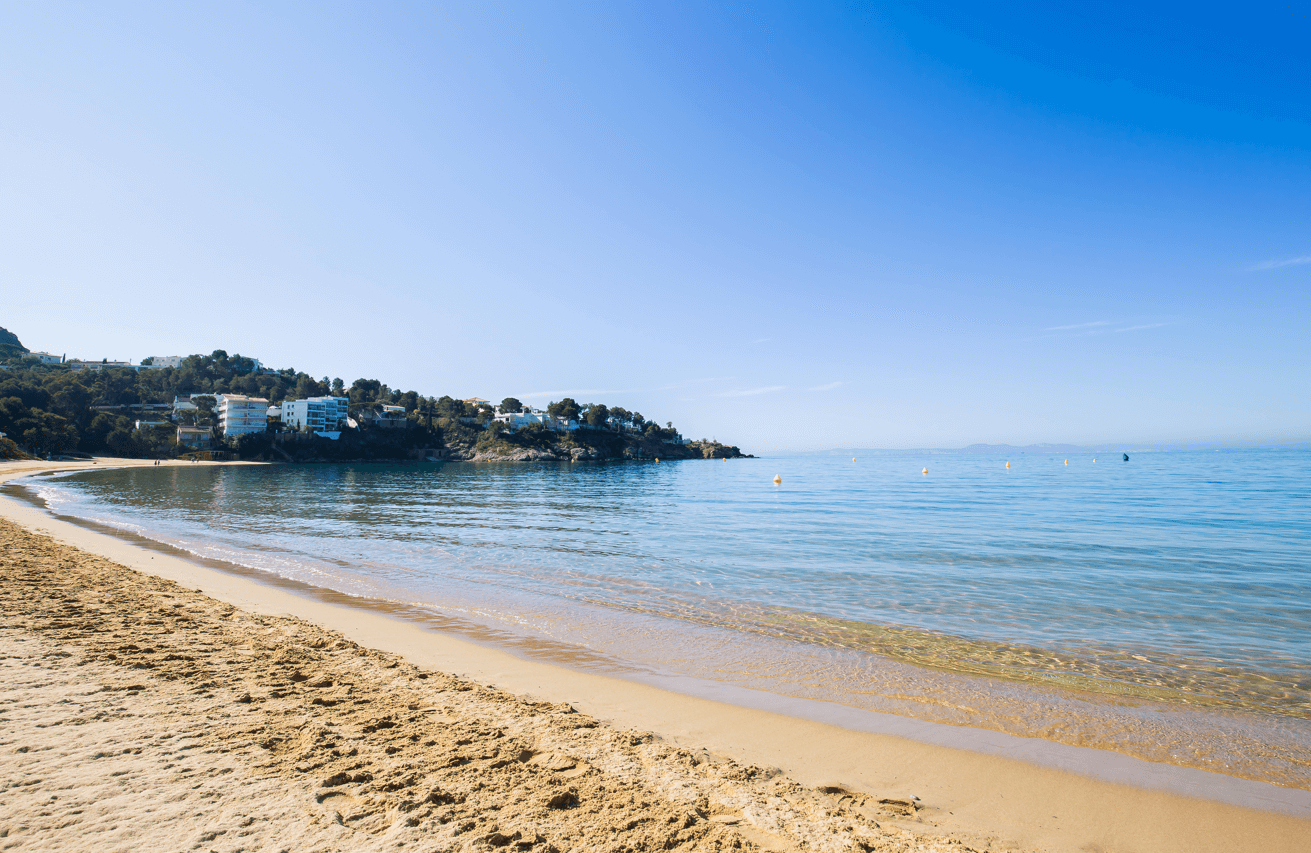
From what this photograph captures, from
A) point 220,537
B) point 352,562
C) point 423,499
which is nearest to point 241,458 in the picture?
point 423,499


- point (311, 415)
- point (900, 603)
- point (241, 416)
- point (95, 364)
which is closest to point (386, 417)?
point (311, 415)

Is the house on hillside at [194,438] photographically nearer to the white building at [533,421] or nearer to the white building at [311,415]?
the white building at [311,415]

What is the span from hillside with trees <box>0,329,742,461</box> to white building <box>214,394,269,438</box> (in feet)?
12.7

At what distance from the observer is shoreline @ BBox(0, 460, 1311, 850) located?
4453 millimetres

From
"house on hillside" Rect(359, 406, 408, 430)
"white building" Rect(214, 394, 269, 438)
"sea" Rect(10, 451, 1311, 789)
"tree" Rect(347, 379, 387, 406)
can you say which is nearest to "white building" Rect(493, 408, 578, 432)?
"house on hillside" Rect(359, 406, 408, 430)

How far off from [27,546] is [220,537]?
6024mm

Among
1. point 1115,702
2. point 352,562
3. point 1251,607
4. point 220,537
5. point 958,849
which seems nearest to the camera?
point 958,849

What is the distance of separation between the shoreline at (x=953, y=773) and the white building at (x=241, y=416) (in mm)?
139680

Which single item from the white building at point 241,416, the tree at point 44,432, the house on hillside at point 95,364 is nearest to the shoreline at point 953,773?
the tree at point 44,432

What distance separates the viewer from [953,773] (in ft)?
17.3

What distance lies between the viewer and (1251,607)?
1156 centimetres

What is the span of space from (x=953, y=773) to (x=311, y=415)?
148m

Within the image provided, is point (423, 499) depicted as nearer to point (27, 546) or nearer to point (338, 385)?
point (27, 546)

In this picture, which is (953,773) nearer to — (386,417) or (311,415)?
(311,415)
